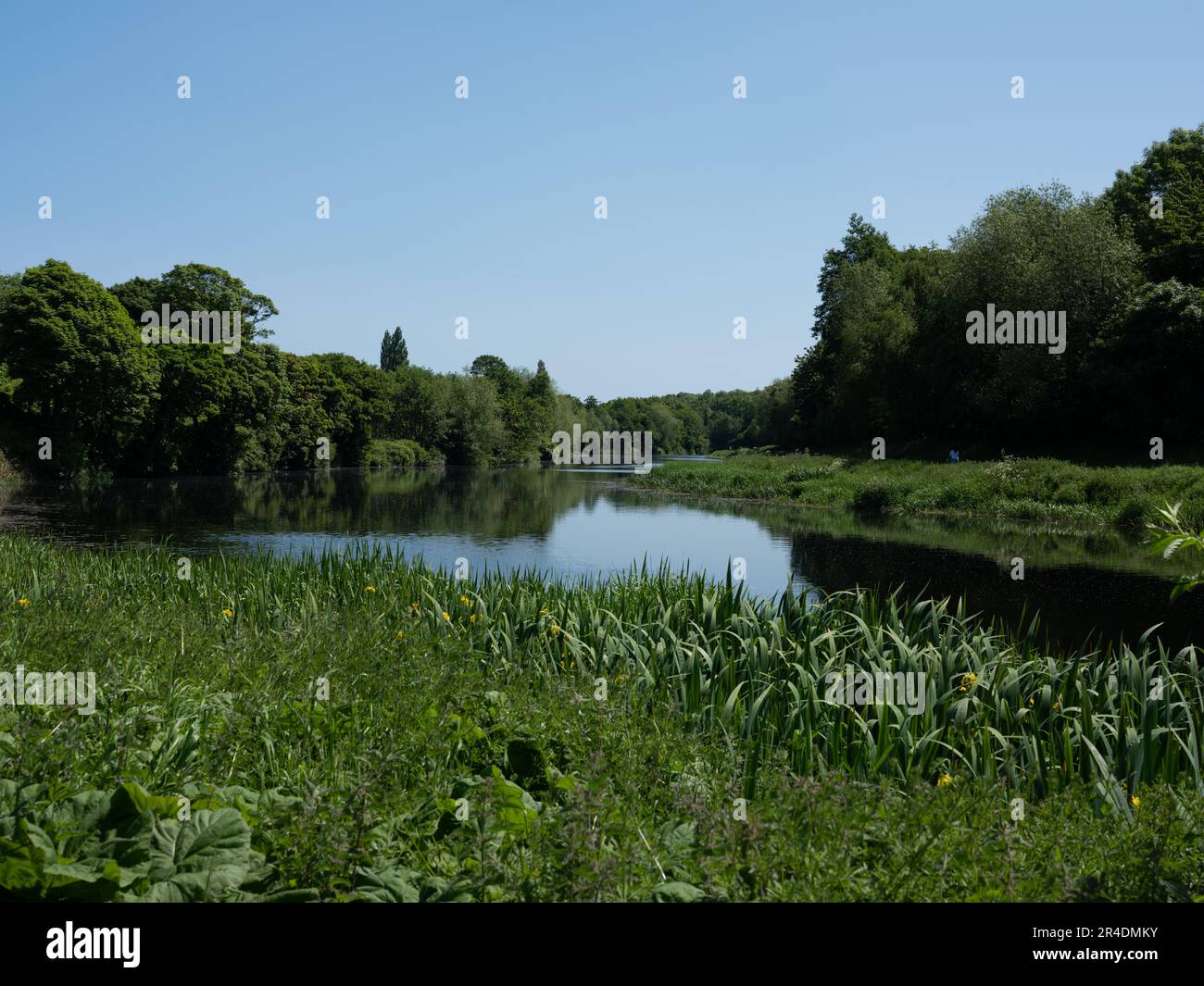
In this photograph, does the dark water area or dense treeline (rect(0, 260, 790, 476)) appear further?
dense treeline (rect(0, 260, 790, 476))

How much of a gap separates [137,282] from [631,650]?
5609 cm

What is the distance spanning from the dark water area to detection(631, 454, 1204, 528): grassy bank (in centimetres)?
197

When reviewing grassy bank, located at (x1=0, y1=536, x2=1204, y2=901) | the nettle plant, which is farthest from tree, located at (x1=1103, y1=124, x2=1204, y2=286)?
the nettle plant

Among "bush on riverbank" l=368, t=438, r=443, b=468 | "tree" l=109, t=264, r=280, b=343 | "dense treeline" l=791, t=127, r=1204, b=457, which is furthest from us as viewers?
"bush on riverbank" l=368, t=438, r=443, b=468

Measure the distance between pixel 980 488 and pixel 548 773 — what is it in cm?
3374

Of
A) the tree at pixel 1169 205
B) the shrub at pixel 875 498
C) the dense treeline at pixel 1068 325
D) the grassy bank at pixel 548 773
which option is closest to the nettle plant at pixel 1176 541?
the grassy bank at pixel 548 773

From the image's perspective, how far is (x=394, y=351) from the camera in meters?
123

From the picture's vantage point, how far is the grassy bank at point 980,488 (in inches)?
1101

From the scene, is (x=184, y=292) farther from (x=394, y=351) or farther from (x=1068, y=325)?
(x=394, y=351)

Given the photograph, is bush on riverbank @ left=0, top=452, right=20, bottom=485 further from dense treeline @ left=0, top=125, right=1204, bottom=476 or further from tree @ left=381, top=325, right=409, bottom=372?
tree @ left=381, top=325, right=409, bottom=372

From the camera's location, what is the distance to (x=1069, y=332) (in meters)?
39.6

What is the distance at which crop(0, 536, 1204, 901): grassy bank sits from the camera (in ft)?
9.09

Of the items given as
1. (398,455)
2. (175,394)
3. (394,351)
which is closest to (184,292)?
(175,394)

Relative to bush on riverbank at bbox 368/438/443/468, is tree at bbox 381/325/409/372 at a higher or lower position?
higher
